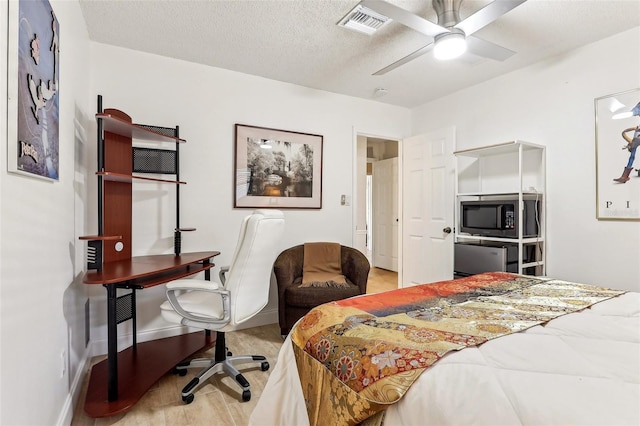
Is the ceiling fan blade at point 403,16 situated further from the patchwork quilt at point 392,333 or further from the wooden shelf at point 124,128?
the wooden shelf at point 124,128

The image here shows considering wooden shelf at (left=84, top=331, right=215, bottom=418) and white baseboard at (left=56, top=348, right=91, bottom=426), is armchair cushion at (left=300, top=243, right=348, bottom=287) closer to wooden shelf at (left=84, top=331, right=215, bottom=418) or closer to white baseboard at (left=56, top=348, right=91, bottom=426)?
wooden shelf at (left=84, top=331, right=215, bottom=418)

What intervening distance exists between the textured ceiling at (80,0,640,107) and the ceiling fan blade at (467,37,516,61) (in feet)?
0.52

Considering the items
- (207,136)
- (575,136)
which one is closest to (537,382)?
(575,136)

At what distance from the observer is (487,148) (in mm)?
3078

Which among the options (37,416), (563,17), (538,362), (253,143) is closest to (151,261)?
(37,416)

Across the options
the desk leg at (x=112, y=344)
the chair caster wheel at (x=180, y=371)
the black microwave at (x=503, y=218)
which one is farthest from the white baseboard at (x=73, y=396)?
the black microwave at (x=503, y=218)

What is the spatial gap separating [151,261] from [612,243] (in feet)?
11.7

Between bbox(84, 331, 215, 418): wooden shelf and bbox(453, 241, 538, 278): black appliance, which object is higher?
bbox(453, 241, 538, 278): black appliance

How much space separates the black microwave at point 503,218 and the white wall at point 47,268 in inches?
127

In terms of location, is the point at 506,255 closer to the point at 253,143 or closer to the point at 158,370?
the point at 253,143

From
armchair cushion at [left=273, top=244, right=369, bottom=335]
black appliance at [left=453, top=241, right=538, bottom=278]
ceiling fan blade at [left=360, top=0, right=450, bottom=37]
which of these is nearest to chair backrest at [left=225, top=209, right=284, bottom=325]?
armchair cushion at [left=273, top=244, right=369, bottom=335]

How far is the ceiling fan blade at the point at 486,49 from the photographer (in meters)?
2.20

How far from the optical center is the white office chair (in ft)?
6.34

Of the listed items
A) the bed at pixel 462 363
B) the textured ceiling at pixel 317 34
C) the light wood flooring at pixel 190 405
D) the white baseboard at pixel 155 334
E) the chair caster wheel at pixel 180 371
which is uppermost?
the textured ceiling at pixel 317 34
